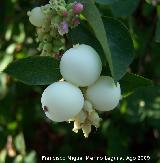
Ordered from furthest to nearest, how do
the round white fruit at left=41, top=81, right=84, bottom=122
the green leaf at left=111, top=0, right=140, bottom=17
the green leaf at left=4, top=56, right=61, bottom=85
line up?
the green leaf at left=111, top=0, right=140, bottom=17 < the green leaf at left=4, top=56, right=61, bottom=85 < the round white fruit at left=41, top=81, right=84, bottom=122

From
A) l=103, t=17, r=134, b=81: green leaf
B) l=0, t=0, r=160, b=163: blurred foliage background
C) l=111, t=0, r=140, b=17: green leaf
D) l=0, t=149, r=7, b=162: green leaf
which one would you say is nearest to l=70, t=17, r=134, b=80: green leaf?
l=103, t=17, r=134, b=81: green leaf

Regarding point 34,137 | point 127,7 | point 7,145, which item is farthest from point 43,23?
point 34,137

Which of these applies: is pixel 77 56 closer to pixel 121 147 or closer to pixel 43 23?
pixel 43 23

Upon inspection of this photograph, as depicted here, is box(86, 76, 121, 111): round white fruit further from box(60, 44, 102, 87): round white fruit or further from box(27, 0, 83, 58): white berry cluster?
box(27, 0, 83, 58): white berry cluster

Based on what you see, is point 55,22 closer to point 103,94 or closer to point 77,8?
point 77,8

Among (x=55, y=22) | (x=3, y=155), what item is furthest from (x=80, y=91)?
(x=3, y=155)

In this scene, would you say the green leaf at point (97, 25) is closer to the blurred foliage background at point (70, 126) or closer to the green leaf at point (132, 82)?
the green leaf at point (132, 82)

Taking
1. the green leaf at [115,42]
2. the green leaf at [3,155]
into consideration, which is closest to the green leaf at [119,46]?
the green leaf at [115,42]
